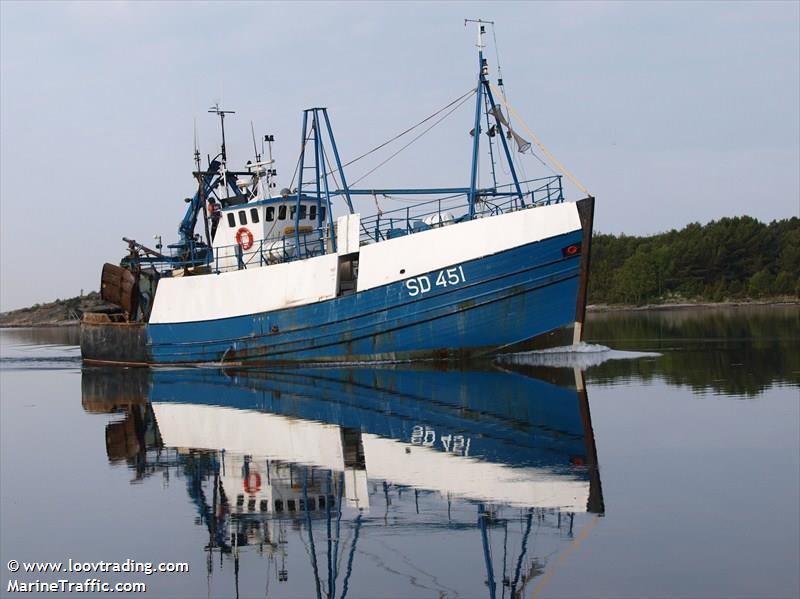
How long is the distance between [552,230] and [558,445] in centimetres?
1117

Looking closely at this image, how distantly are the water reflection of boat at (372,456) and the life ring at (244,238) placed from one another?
816 cm

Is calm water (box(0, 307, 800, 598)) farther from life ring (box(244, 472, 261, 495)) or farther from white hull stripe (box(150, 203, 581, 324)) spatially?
white hull stripe (box(150, 203, 581, 324))

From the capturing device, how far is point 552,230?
2247 cm

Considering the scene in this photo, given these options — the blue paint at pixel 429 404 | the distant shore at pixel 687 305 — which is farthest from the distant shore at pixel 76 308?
the blue paint at pixel 429 404

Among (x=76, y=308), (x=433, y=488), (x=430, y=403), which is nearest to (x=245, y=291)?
(x=430, y=403)

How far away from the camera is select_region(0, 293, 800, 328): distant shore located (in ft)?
219

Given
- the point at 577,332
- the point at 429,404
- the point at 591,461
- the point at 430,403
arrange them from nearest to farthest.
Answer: the point at 591,461
the point at 429,404
the point at 430,403
the point at 577,332

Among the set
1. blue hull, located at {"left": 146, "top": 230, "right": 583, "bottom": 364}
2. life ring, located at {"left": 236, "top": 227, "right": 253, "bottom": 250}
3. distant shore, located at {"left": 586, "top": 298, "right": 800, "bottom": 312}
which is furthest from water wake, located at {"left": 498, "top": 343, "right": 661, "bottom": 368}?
distant shore, located at {"left": 586, "top": 298, "right": 800, "bottom": 312}

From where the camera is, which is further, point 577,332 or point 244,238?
point 244,238

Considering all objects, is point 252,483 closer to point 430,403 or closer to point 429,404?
point 429,404

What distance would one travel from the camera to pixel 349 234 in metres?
24.9

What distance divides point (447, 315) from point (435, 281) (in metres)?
0.90

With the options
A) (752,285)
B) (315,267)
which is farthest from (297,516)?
(752,285)

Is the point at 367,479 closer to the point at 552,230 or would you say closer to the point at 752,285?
the point at 552,230
